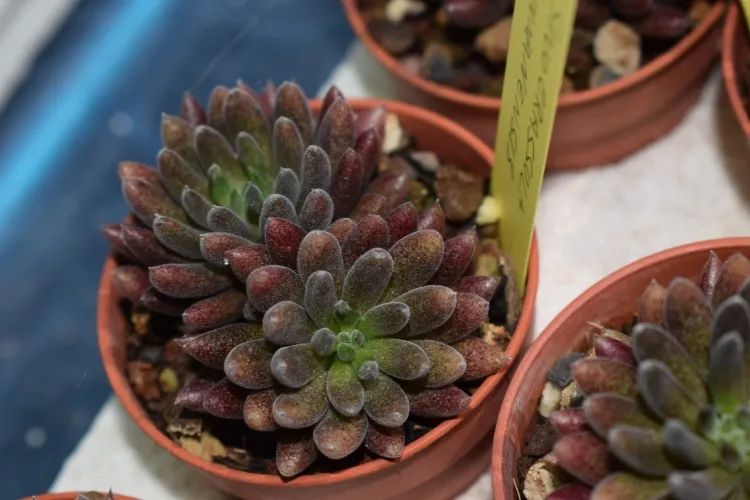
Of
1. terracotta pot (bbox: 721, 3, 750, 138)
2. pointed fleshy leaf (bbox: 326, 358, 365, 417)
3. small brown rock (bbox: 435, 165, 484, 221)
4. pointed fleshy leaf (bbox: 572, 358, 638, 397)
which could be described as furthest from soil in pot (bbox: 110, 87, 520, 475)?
terracotta pot (bbox: 721, 3, 750, 138)

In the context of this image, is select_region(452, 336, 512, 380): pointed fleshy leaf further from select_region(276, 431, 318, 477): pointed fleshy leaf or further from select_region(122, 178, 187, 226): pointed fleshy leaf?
select_region(122, 178, 187, 226): pointed fleshy leaf

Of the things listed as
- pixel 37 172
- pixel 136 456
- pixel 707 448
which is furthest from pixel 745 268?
pixel 37 172

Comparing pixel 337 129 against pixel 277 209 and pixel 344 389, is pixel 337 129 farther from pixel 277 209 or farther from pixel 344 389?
pixel 344 389

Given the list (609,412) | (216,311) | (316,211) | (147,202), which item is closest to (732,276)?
(609,412)

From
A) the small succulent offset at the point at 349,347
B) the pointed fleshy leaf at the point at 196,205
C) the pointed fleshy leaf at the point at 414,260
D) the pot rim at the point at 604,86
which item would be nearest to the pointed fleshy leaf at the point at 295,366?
the small succulent offset at the point at 349,347

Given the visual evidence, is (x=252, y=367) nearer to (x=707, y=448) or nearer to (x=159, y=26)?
(x=707, y=448)
